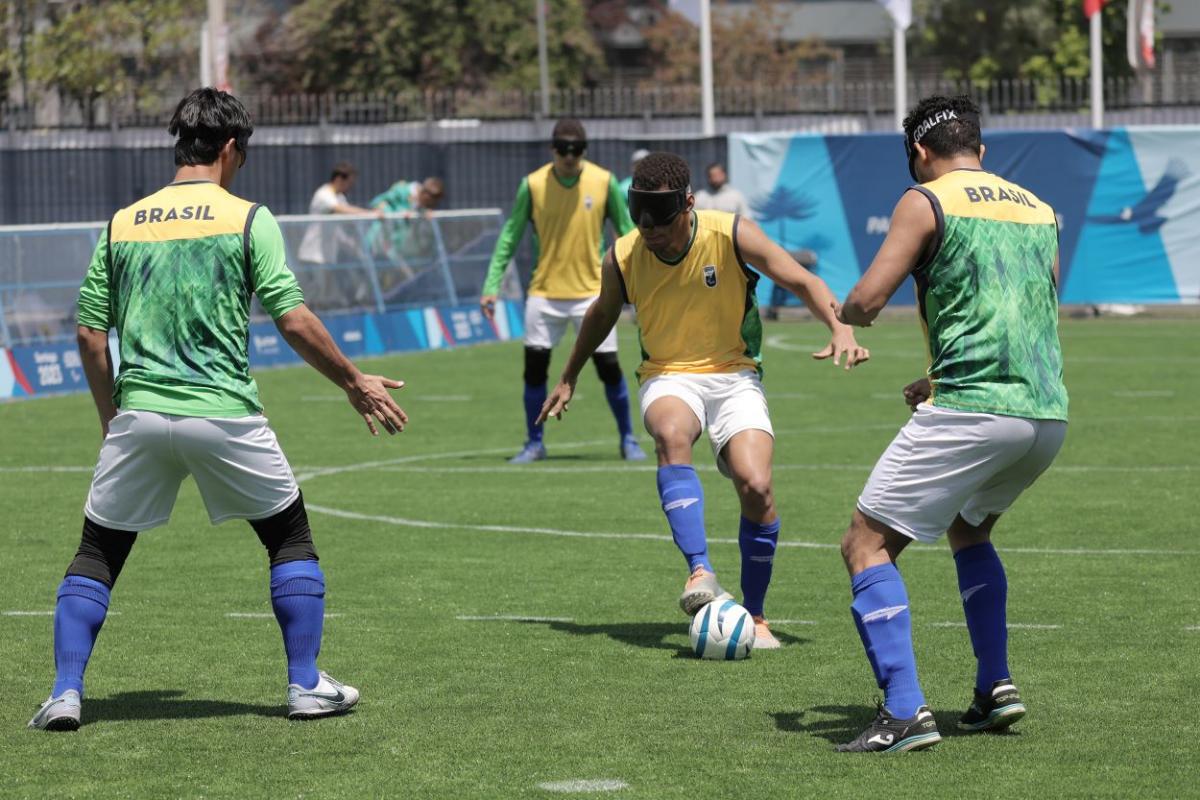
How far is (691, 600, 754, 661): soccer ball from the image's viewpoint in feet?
26.9

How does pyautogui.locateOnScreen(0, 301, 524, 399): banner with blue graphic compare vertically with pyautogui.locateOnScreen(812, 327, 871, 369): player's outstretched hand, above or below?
below

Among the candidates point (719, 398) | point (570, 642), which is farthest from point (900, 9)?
point (570, 642)

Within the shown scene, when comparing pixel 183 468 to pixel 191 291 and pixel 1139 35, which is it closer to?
pixel 191 291

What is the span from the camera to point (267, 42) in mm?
61031

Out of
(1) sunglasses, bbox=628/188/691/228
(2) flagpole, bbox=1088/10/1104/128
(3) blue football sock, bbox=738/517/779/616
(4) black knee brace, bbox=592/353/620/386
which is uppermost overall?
(2) flagpole, bbox=1088/10/1104/128

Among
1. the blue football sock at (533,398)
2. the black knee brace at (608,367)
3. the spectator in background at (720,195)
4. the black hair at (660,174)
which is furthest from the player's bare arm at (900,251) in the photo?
the spectator in background at (720,195)

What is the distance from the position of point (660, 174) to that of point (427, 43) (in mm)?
51144

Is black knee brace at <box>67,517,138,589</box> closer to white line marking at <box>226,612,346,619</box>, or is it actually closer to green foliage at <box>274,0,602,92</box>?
white line marking at <box>226,612,346,619</box>

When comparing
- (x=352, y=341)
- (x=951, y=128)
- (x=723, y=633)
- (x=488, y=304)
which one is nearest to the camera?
(x=951, y=128)

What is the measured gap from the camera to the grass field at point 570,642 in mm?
6363

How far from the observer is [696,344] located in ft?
29.4

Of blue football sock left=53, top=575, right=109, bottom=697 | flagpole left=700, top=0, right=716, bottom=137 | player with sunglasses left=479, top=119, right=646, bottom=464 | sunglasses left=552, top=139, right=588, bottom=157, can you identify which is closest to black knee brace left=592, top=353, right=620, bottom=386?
player with sunglasses left=479, top=119, right=646, bottom=464

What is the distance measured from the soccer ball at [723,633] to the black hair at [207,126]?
8.47 ft

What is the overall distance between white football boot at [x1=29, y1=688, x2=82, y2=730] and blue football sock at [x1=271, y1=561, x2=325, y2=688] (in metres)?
0.69
